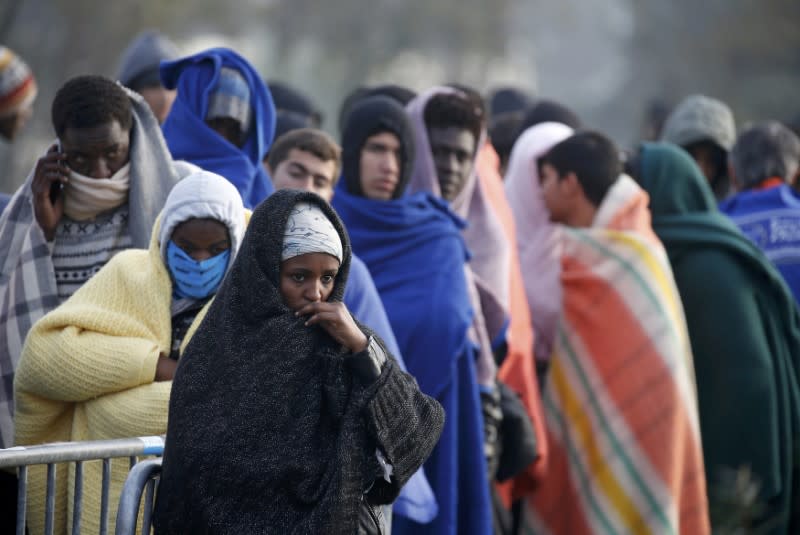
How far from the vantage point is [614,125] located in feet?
109

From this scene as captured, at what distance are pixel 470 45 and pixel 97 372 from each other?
35.7m

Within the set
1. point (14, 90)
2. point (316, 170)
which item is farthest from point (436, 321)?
point (14, 90)

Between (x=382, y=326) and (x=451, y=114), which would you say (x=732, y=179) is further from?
(x=382, y=326)

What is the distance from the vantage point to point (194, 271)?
3.86 metres

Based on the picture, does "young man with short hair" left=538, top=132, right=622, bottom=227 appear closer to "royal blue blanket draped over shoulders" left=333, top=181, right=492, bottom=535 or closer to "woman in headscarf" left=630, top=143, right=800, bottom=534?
"woman in headscarf" left=630, top=143, right=800, bottom=534

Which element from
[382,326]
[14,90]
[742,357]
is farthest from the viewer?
[14,90]

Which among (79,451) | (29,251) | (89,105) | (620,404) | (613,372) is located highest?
(89,105)

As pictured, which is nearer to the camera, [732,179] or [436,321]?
[436,321]

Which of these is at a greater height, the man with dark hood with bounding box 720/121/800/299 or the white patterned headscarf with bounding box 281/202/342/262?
the white patterned headscarf with bounding box 281/202/342/262

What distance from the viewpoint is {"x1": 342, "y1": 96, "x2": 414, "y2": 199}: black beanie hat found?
547 centimetres

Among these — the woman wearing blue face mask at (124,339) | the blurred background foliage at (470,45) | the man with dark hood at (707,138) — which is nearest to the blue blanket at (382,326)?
the woman wearing blue face mask at (124,339)

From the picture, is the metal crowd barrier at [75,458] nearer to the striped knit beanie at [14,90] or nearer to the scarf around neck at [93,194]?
the scarf around neck at [93,194]

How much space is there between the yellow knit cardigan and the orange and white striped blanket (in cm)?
264

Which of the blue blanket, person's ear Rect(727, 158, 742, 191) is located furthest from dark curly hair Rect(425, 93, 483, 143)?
person's ear Rect(727, 158, 742, 191)
